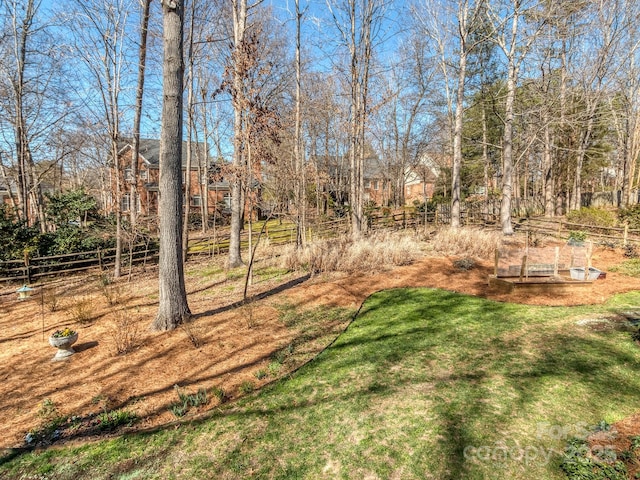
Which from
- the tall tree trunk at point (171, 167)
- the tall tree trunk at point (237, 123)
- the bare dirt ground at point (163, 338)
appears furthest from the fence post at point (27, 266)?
the tall tree trunk at point (171, 167)

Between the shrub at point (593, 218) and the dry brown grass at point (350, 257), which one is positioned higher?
the shrub at point (593, 218)

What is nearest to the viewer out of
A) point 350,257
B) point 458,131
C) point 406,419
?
point 406,419

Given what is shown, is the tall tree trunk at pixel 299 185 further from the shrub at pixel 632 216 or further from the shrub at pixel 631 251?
the shrub at pixel 632 216

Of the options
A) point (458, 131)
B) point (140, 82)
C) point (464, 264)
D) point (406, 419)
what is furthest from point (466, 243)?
point (140, 82)

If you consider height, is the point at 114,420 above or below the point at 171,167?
below

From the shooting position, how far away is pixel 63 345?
17.6ft

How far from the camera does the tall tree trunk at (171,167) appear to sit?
5824 mm

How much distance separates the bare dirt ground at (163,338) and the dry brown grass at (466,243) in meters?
1.53

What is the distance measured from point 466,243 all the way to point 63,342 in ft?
38.3

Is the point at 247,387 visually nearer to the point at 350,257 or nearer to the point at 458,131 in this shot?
the point at 350,257

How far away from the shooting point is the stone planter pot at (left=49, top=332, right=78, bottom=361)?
5293mm

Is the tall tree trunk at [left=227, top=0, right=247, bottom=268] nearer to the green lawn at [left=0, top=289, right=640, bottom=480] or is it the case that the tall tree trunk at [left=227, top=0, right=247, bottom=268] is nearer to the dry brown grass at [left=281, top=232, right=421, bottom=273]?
the dry brown grass at [left=281, top=232, right=421, bottom=273]

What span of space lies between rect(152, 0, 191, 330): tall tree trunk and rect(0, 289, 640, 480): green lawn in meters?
3.02

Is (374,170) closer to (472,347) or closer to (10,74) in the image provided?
(10,74)
